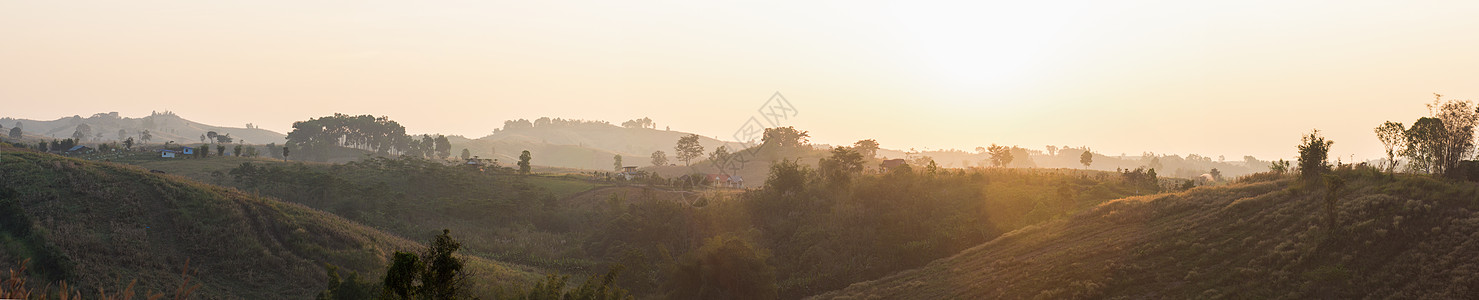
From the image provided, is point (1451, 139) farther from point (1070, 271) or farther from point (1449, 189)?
point (1070, 271)

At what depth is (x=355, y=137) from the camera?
15088 centimetres

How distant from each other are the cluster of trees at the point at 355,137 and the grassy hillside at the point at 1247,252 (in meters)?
136

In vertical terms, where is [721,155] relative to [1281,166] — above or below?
above

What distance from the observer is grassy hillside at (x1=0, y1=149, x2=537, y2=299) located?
103 feet

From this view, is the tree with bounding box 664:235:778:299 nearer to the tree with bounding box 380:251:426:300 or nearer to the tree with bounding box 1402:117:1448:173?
the tree with bounding box 380:251:426:300

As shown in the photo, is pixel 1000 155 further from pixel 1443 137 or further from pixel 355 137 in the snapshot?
pixel 355 137

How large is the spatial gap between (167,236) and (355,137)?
128m

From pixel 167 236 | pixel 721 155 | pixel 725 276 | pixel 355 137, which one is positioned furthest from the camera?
pixel 355 137

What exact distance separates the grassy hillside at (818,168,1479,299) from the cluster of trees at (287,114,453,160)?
135759mm

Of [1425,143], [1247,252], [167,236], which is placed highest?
[1425,143]

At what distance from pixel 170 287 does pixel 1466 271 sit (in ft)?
161

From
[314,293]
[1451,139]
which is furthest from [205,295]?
[1451,139]

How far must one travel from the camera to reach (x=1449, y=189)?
24.0m

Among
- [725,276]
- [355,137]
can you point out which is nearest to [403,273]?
[725,276]
